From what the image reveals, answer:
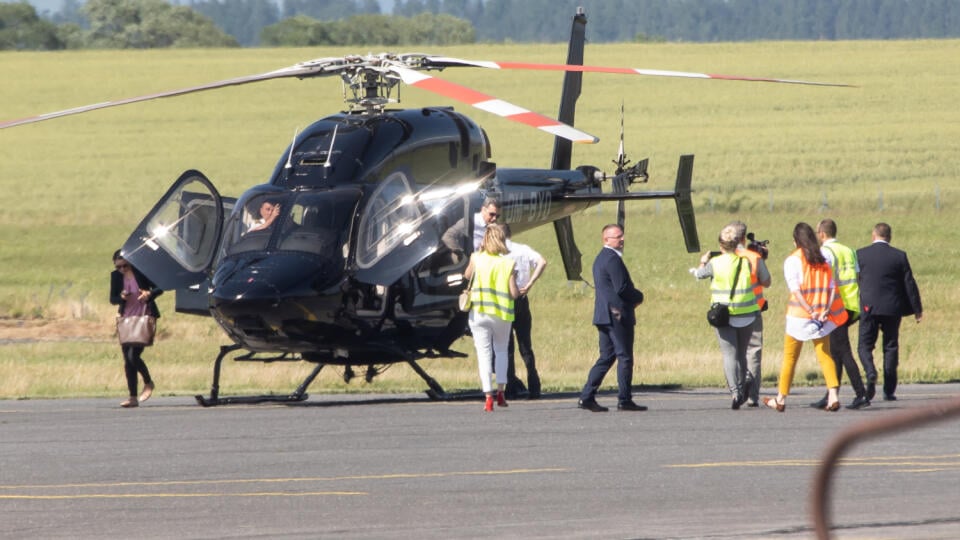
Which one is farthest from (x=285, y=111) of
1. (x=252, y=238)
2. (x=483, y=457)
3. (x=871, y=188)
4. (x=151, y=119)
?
(x=483, y=457)

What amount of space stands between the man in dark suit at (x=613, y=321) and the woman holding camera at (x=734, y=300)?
0.68 m

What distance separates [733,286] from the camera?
13781mm

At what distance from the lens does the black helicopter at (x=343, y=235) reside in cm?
Result: 1377

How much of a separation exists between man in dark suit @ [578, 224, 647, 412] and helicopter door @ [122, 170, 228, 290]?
12.7 feet

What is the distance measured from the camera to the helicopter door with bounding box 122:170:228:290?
14.9 metres

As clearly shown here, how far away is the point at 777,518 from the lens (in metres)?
8.27

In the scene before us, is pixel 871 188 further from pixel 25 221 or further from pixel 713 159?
pixel 25 221

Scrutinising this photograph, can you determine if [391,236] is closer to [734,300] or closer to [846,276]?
[734,300]

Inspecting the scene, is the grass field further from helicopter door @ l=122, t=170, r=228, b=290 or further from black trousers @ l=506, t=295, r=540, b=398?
helicopter door @ l=122, t=170, r=228, b=290

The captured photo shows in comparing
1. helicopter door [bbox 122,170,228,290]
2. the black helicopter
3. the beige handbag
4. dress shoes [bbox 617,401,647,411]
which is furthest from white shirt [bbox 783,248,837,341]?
the beige handbag

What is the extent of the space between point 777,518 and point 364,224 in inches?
264

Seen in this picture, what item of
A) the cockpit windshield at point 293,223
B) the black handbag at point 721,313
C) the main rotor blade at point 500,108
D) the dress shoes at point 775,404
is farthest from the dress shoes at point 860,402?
the cockpit windshield at point 293,223

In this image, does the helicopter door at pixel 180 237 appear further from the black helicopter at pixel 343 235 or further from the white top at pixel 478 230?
the white top at pixel 478 230

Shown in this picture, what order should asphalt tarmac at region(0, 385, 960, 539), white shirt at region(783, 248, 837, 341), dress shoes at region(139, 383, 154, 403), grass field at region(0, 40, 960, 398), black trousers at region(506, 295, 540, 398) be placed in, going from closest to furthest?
asphalt tarmac at region(0, 385, 960, 539) < white shirt at region(783, 248, 837, 341) < black trousers at region(506, 295, 540, 398) < dress shoes at region(139, 383, 154, 403) < grass field at region(0, 40, 960, 398)
